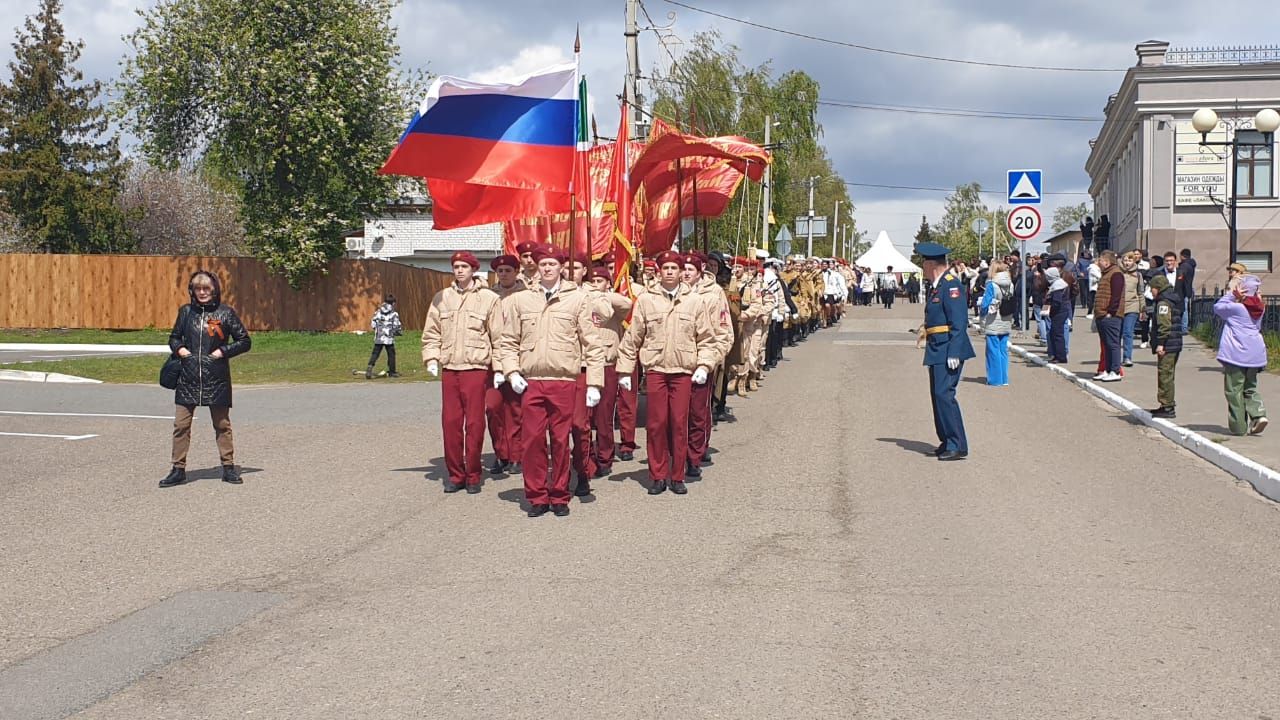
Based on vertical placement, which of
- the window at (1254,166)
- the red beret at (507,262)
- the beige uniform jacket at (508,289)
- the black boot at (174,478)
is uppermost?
the window at (1254,166)

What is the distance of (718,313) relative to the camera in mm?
10312

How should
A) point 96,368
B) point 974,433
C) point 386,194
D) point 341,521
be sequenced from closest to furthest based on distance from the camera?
point 341,521 < point 974,433 < point 96,368 < point 386,194

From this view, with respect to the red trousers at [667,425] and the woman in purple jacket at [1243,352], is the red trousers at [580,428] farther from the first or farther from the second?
the woman in purple jacket at [1243,352]

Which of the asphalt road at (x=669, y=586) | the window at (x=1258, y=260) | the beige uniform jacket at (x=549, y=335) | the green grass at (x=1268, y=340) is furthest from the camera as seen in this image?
the window at (x=1258, y=260)

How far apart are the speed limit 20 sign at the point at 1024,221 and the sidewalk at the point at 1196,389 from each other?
2.24m

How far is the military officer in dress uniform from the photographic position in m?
11.4

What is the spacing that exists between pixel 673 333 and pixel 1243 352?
5477mm

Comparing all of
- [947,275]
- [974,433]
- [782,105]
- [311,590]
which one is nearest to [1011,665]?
[311,590]

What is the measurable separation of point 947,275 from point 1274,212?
120ft

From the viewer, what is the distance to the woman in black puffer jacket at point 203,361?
10281 millimetres

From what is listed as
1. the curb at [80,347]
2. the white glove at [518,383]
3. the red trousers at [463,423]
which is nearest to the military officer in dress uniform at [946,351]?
the red trousers at [463,423]

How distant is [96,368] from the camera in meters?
22.8

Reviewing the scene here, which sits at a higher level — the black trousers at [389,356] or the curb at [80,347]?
the black trousers at [389,356]

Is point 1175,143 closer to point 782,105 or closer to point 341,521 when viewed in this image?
point 782,105
